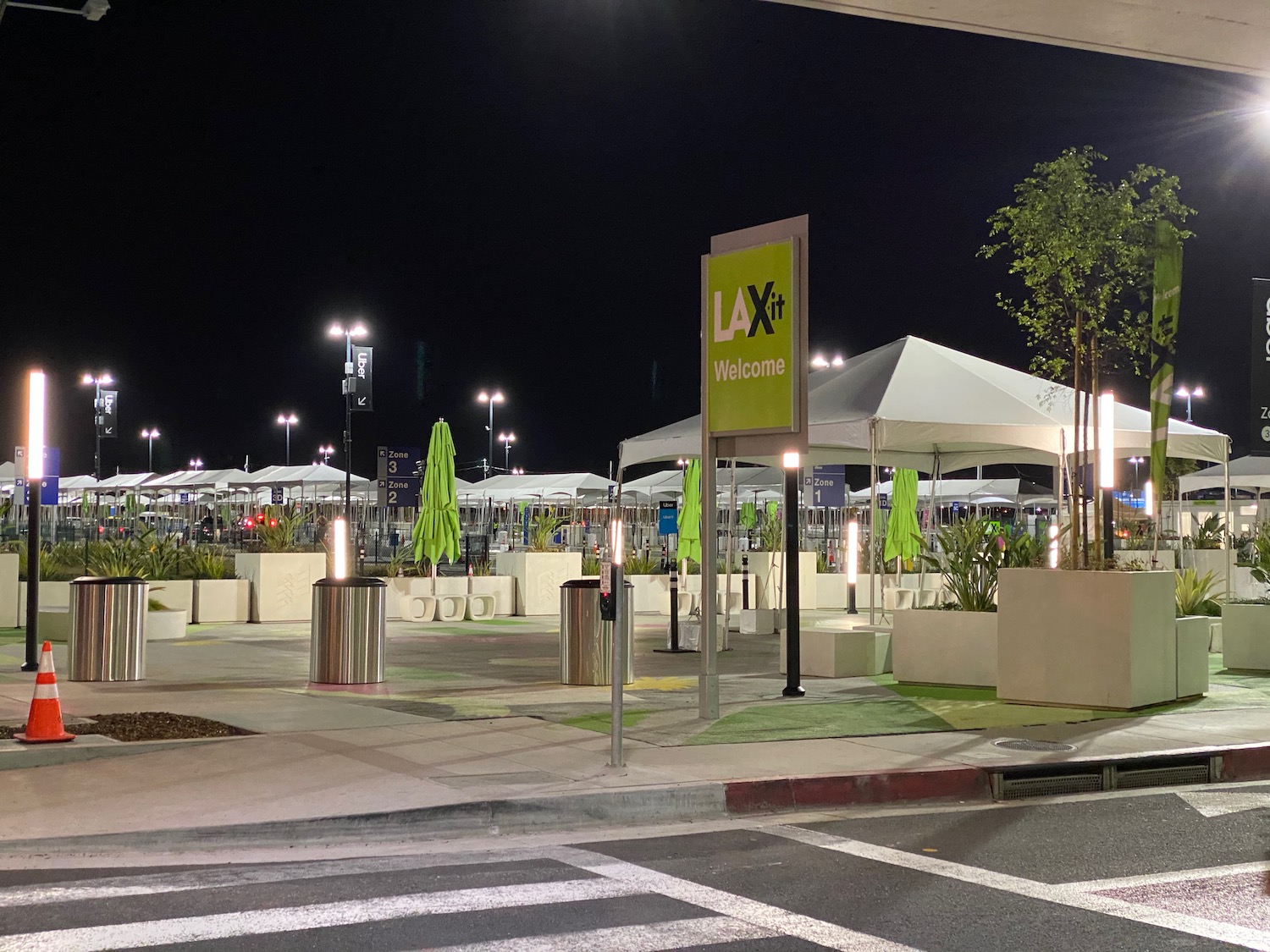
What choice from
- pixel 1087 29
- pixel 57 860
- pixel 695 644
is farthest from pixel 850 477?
pixel 57 860

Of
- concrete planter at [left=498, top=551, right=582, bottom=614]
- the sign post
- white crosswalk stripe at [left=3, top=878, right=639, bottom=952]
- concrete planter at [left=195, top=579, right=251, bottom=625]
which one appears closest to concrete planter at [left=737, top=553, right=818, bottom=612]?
concrete planter at [left=498, top=551, right=582, bottom=614]

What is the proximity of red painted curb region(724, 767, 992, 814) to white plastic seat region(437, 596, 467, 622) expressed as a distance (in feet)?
51.0

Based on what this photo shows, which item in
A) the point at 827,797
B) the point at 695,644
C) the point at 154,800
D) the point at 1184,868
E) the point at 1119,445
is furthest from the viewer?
the point at 695,644

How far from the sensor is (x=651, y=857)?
7176mm

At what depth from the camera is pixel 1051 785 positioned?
30.6 ft

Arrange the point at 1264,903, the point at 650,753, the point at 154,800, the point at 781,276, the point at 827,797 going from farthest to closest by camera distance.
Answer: the point at 781,276 → the point at 650,753 → the point at 827,797 → the point at 154,800 → the point at 1264,903

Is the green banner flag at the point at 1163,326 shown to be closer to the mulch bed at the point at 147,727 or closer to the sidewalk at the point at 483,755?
the sidewalk at the point at 483,755

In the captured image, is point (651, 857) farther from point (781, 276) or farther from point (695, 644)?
point (695, 644)

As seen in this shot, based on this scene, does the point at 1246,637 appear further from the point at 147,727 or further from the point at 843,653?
the point at 147,727

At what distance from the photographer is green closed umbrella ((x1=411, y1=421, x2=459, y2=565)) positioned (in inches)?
939

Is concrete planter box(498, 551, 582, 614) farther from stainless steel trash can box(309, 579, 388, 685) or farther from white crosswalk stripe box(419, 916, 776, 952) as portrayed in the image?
white crosswalk stripe box(419, 916, 776, 952)

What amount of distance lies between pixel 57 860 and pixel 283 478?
4575 centimetres

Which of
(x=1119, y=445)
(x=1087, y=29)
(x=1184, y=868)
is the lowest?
(x=1184, y=868)

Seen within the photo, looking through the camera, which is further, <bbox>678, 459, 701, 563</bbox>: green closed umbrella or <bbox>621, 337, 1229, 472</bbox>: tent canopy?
<bbox>678, 459, 701, 563</bbox>: green closed umbrella
